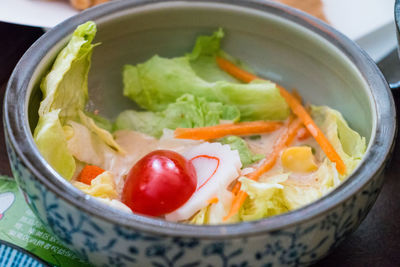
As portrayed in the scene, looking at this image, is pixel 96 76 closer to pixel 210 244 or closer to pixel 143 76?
pixel 143 76

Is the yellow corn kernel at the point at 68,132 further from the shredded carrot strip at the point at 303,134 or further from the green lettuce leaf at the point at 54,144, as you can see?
the shredded carrot strip at the point at 303,134

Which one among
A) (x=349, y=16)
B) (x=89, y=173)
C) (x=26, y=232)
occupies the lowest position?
(x=26, y=232)

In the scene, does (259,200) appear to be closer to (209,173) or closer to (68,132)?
(209,173)

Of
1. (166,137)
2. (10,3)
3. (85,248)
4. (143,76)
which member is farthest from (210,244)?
(10,3)

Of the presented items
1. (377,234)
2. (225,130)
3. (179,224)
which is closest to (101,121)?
(225,130)

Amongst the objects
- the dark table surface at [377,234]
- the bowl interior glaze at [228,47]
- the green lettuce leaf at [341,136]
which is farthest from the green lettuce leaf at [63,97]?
the green lettuce leaf at [341,136]
